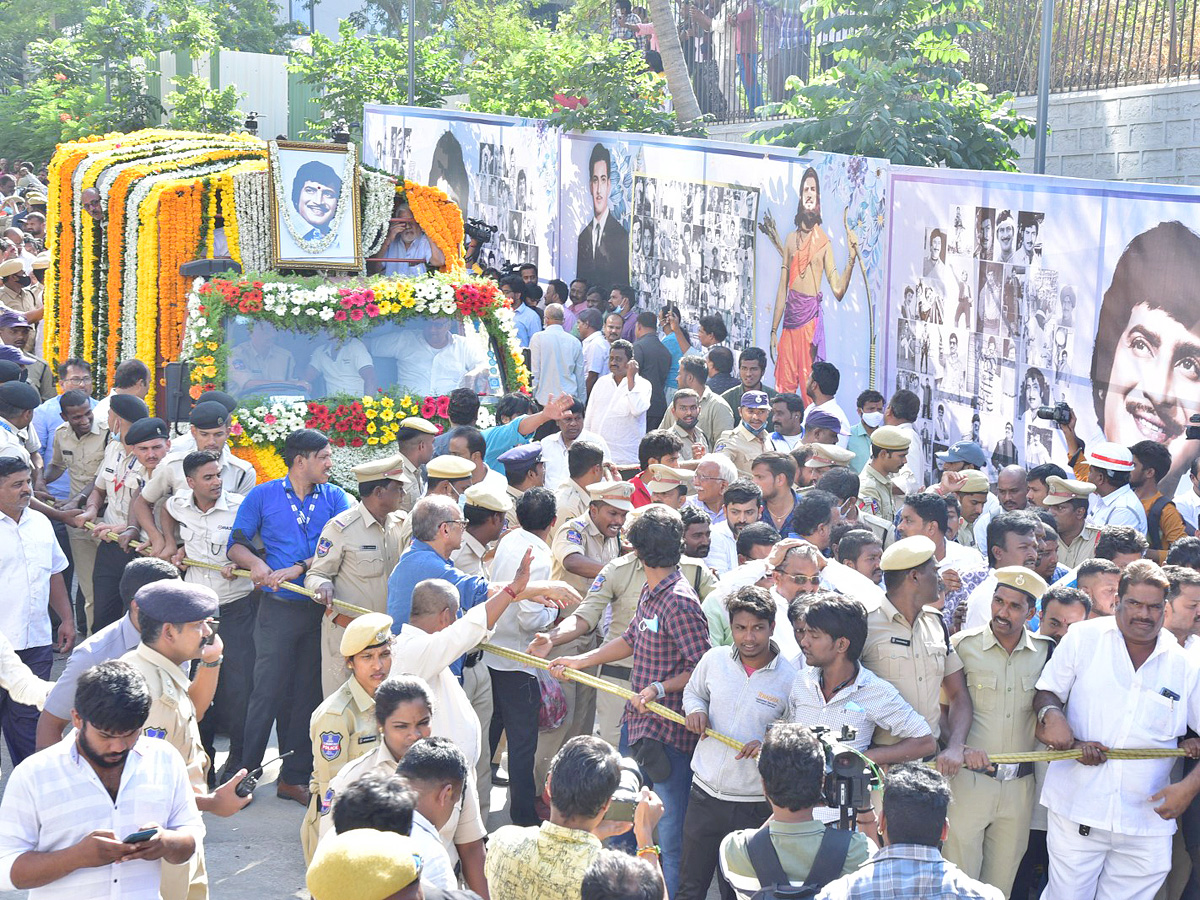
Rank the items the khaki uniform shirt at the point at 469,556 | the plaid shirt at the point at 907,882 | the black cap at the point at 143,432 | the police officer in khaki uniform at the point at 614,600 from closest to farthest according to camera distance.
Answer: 1. the plaid shirt at the point at 907,882
2. the police officer in khaki uniform at the point at 614,600
3. the khaki uniform shirt at the point at 469,556
4. the black cap at the point at 143,432

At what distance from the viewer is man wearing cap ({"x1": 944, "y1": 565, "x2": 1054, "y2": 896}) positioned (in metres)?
6.24

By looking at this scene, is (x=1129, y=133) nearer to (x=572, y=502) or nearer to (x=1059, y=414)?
(x=1059, y=414)

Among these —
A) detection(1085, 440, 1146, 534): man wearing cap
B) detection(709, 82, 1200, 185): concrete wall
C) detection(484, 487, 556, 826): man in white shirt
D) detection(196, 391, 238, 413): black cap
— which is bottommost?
detection(484, 487, 556, 826): man in white shirt

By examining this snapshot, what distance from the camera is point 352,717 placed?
5.70m

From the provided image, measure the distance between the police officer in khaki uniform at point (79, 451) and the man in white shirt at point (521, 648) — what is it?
3.93 metres

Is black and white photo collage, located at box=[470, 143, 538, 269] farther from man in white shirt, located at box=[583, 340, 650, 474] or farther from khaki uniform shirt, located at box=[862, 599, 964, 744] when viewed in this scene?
khaki uniform shirt, located at box=[862, 599, 964, 744]

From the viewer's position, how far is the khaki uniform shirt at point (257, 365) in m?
10.6

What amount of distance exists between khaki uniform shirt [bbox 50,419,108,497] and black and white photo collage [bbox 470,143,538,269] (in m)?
10.5

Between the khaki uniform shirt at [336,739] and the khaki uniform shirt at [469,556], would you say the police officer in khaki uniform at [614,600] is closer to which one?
the khaki uniform shirt at [469,556]

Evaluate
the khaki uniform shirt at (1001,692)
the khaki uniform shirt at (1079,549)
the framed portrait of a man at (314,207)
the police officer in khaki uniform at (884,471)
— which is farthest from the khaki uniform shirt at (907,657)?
the framed portrait of a man at (314,207)

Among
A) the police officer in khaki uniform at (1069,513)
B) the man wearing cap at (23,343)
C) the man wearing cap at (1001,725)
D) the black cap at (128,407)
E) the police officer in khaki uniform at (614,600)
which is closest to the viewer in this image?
the man wearing cap at (1001,725)

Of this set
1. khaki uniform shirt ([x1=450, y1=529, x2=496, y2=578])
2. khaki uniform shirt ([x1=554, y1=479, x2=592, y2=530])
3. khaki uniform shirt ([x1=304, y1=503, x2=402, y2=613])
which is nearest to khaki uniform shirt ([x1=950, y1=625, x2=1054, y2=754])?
khaki uniform shirt ([x1=450, y1=529, x2=496, y2=578])

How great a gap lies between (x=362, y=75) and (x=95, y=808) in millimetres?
24967

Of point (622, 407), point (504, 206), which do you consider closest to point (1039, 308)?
point (622, 407)
